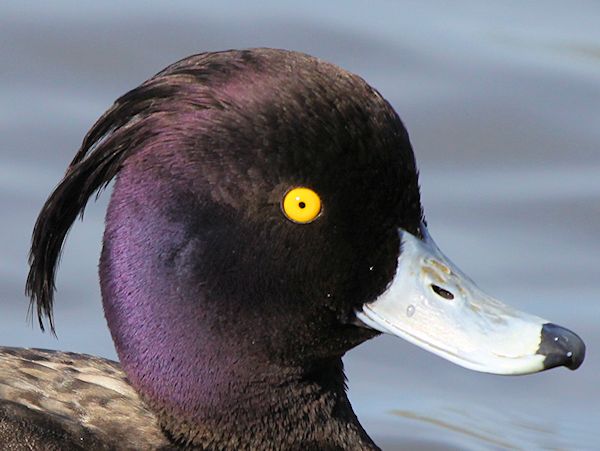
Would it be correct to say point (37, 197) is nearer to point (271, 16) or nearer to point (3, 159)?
point (3, 159)

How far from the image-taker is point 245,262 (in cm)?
544

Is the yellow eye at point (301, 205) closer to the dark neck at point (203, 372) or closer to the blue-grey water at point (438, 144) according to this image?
the dark neck at point (203, 372)

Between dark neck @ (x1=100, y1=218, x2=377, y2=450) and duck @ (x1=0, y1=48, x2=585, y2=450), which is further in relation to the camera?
dark neck @ (x1=100, y1=218, x2=377, y2=450)

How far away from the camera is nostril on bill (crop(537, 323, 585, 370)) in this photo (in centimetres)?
545

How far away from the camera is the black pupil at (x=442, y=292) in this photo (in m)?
5.57

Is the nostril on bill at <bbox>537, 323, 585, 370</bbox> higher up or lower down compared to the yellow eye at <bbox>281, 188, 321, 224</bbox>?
lower down

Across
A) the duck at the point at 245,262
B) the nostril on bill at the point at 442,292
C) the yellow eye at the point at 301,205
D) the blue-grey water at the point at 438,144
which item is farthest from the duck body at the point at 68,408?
the blue-grey water at the point at 438,144

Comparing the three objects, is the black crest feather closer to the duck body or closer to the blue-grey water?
the duck body

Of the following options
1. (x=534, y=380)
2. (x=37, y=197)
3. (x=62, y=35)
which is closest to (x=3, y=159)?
(x=37, y=197)

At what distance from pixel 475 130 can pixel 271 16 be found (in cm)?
134

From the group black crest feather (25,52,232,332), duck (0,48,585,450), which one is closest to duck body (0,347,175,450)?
duck (0,48,585,450)

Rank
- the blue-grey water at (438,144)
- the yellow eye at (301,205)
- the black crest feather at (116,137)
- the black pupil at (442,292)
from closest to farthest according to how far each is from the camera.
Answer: the yellow eye at (301,205)
the black crest feather at (116,137)
the black pupil at (442,292)
the blue-grey water at (438,144)

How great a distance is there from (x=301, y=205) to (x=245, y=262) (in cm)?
25

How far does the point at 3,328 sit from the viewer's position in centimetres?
798
